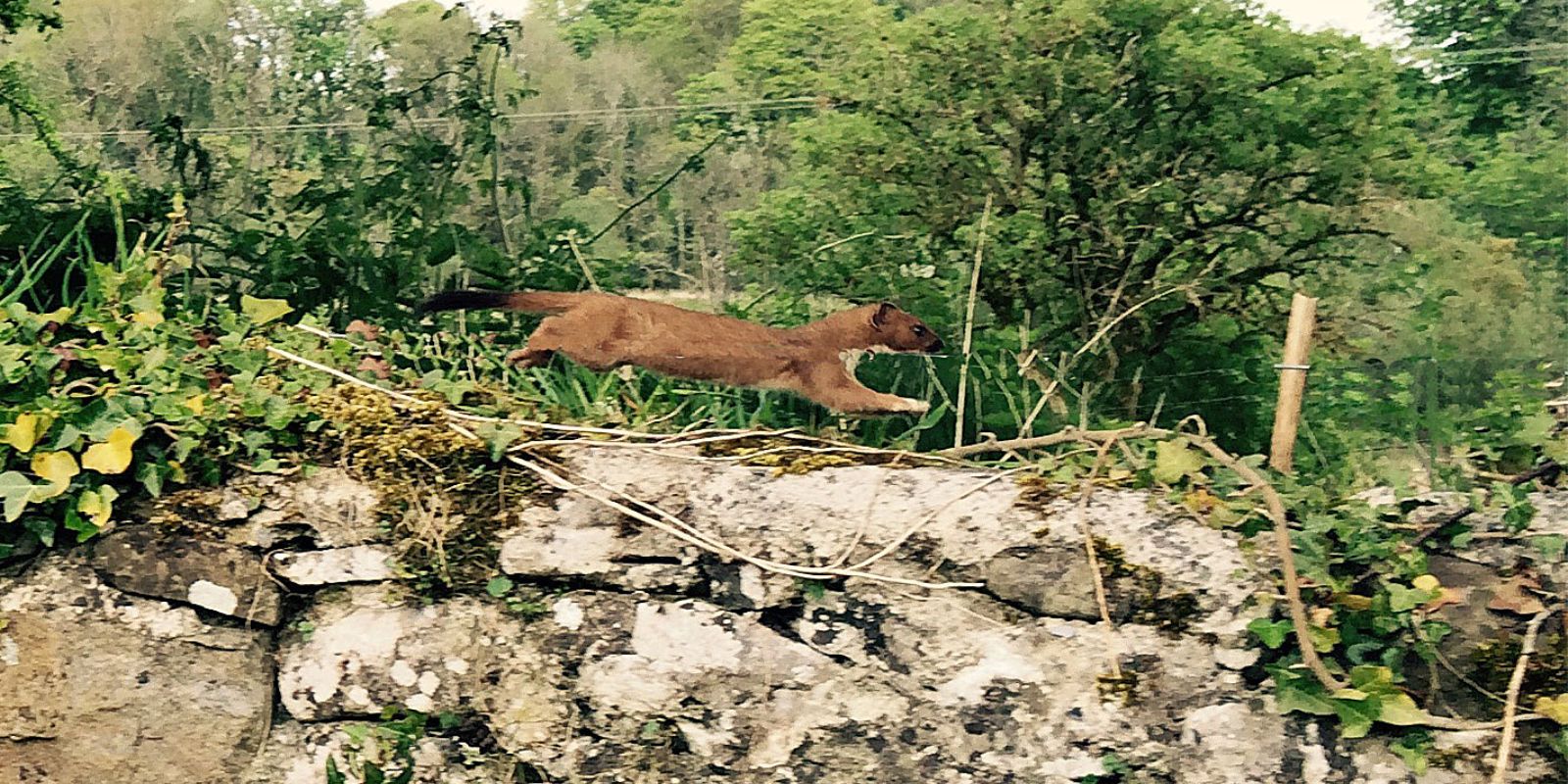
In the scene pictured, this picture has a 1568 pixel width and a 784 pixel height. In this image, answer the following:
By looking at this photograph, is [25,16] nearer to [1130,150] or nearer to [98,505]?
[98,505]

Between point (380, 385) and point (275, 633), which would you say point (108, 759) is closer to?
point (275, 633)

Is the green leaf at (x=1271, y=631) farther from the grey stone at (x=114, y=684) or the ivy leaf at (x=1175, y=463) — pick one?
the grey stone at (x=114, y=684)

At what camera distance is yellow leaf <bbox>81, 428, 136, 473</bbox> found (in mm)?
2686

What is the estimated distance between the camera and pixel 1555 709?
2.29m

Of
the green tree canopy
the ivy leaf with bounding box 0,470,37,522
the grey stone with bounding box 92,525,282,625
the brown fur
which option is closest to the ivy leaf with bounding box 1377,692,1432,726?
the green tree canopy

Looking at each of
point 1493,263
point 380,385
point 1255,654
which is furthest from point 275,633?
point 1493,263

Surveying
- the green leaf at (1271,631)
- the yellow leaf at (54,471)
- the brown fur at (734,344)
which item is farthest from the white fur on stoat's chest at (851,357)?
the yellow leaf at (54,471)

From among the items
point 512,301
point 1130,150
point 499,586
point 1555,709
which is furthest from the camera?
point 512,301

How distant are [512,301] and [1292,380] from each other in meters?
1.58

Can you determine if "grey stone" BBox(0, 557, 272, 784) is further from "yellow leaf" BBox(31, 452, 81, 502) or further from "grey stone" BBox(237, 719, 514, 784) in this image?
"yellow leaf" BBox(31, 452, 81, 502)

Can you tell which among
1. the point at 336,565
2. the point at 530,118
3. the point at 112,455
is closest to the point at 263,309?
the point at 112,455

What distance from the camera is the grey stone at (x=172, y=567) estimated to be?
278 cm

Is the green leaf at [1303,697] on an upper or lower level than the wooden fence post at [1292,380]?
lower

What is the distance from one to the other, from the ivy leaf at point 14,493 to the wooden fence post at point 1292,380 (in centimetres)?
229
